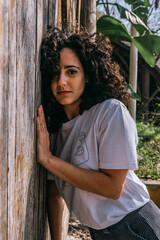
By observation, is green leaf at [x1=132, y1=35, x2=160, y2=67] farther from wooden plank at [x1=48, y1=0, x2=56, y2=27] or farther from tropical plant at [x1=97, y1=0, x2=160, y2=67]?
wooden plank at [x1=48, y1=0, x2=56, y2=27]

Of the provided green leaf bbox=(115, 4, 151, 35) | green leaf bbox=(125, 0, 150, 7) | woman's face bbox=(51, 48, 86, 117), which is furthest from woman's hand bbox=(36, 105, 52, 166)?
green leaf bbox=(125, 0, 150, 7)

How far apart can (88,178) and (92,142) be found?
20cm

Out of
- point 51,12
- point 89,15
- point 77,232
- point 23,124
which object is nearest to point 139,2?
point 89,15

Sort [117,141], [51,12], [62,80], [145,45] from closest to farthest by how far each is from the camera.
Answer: [117,141], [62,80], [51,12], [145,45]

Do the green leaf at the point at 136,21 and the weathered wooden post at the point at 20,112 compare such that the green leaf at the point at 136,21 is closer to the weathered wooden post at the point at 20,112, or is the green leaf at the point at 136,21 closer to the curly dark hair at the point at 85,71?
the curly dark hair at the point at 85,71

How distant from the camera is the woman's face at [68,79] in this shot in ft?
5.29

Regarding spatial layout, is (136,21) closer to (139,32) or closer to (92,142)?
(139,32)

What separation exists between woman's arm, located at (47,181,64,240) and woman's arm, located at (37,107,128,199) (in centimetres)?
36

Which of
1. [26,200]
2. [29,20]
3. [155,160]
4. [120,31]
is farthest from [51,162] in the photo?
[155,160]

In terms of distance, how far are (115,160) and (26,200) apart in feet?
1.63

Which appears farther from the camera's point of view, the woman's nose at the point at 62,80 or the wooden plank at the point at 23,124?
A: the woman's nose at the point at 62,80

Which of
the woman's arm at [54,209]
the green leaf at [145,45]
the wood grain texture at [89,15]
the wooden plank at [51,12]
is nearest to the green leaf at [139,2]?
the green leaf at [145,45]

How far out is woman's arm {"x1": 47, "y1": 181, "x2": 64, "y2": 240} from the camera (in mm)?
1882

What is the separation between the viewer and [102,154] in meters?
1.54
